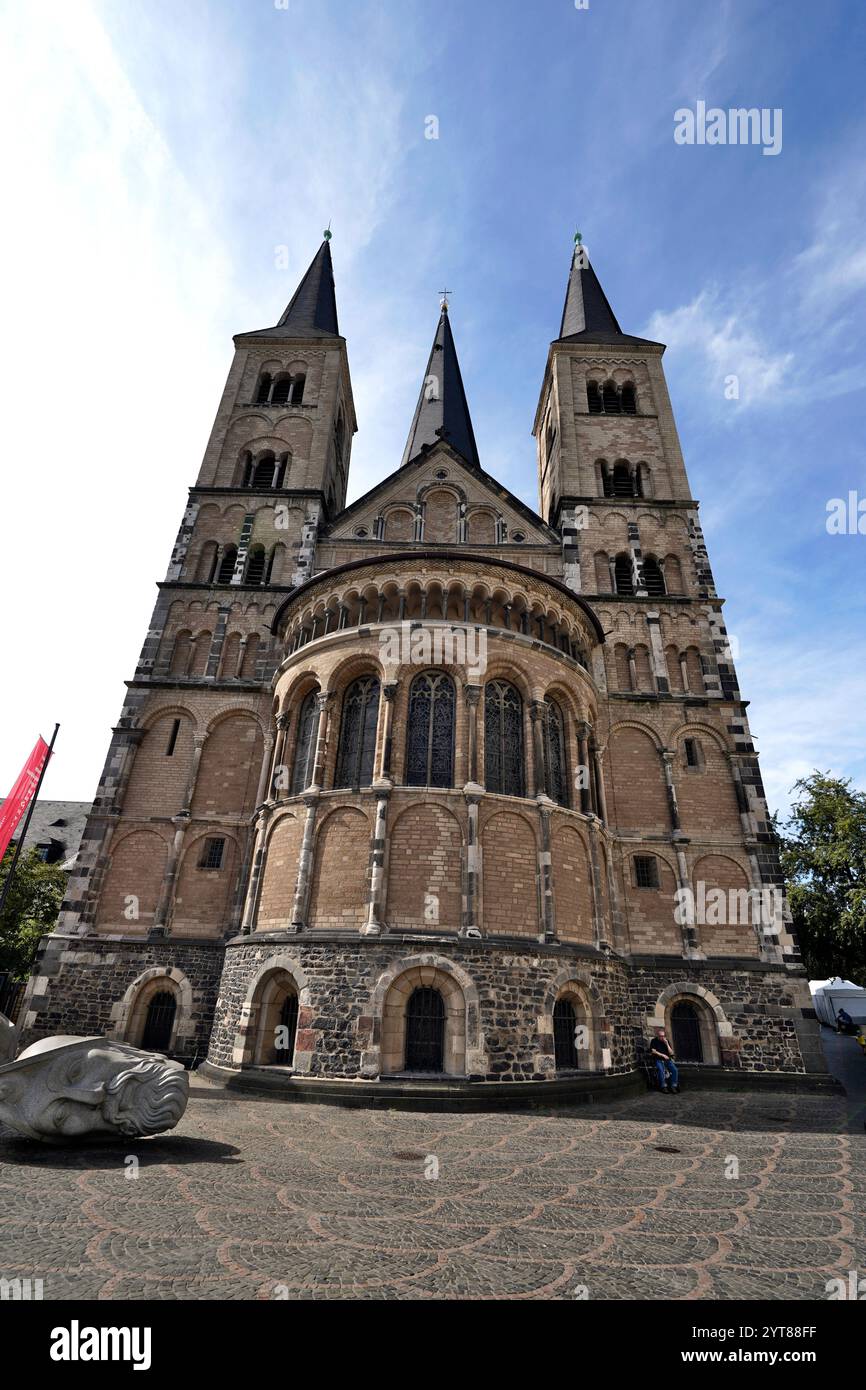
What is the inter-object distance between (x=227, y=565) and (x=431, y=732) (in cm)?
1313

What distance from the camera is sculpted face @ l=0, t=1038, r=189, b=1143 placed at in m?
7.75

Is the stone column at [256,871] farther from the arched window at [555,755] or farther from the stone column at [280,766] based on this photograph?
the arched window at [555,755]

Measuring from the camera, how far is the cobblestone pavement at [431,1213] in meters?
Result: 4.68

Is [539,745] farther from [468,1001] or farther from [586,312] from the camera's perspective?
[586,312]

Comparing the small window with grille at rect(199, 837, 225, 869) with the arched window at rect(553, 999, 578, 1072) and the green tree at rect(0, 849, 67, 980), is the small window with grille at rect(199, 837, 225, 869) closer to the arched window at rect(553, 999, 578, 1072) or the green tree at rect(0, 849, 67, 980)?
the arched window at rect(553, 999, 578, 1072)

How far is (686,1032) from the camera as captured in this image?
17.0 meters

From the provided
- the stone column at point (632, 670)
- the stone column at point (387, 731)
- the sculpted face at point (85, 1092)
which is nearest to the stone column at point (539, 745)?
the stone column at point (387, 731)

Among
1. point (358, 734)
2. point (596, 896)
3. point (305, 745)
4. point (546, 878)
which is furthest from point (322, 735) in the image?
point (596, 896)

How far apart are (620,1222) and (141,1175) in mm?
5108

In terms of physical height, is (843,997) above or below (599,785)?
below

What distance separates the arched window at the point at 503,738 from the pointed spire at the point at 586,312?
21968mm

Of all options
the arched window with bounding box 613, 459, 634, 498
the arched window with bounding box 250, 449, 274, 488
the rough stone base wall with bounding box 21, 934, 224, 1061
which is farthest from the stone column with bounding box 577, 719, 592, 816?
the arched window with bounding box 250, 449, 274, 488
